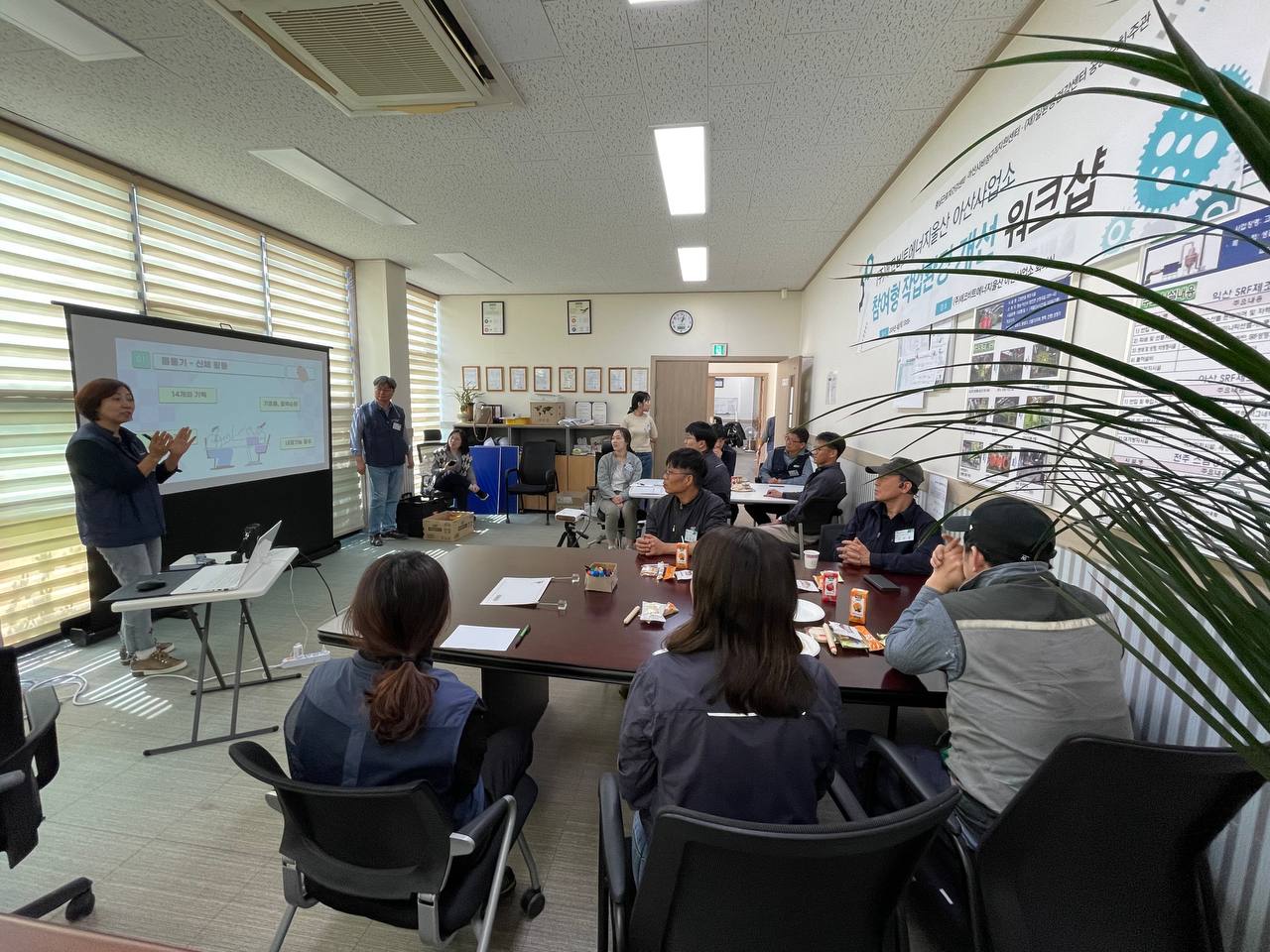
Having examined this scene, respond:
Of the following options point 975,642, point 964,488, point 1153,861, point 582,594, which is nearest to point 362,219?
point 582,594

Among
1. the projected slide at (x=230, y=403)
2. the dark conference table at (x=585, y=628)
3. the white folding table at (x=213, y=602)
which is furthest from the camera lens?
the projected slide at (x=230, y=403)

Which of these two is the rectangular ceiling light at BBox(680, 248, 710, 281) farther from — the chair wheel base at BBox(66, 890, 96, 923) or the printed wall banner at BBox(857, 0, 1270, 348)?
the chair wheel base at BBox(66, 890, 96, 923)

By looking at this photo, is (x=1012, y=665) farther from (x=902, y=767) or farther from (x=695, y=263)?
(x=695, y=263)

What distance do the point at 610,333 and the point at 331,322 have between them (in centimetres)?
351

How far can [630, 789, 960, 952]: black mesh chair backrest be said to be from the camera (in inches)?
34.3

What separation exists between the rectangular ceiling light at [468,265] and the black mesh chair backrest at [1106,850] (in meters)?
6.07

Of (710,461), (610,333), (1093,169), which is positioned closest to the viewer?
(1093,169)

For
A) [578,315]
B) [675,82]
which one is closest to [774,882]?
[675,82]

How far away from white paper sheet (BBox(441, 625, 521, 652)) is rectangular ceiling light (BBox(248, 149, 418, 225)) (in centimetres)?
346

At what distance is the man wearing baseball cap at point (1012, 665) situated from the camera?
51.9 inches

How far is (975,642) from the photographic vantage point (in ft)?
4.59

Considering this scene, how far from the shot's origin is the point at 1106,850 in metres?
1.16

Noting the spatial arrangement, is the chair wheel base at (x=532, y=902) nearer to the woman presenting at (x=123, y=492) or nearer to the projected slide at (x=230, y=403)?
the woman presenting at (x=123, y=492)

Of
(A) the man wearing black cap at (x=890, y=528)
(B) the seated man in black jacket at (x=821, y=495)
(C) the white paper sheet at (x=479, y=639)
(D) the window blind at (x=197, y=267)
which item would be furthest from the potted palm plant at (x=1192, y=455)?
(D) the window blind at (x=197, y=267)
